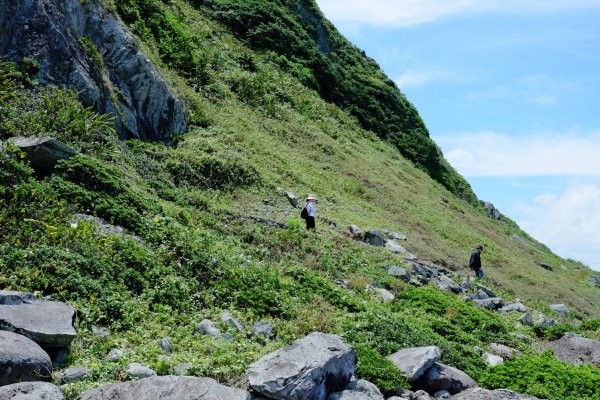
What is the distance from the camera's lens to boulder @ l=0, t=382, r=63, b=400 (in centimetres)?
691

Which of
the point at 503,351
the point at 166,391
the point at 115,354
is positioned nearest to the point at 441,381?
the point at 503,351

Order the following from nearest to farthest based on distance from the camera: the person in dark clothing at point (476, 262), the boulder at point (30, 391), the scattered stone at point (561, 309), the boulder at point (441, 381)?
the boulder at point (30, 391) < the boulder at point (441, 381) < the scattered stone at point (561, 309) < the person in dark clothing at point (476, 262)

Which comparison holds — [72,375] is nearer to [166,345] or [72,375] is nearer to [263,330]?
[166,345]

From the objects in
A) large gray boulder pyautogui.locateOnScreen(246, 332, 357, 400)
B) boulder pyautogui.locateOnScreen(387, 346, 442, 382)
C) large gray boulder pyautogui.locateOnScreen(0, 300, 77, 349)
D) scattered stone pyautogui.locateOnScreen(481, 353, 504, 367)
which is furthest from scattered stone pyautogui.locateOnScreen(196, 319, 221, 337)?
scattered stone pyautogui.locateOnScreen(481, 353, 504, 367)

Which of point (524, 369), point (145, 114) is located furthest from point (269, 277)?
point (145, 114)

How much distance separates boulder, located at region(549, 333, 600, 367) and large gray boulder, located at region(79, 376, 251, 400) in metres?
10.1

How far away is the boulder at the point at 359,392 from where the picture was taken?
8906mm

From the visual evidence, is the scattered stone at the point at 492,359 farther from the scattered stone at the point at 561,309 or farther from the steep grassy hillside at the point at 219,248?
the scattered stone at the point at 561,309

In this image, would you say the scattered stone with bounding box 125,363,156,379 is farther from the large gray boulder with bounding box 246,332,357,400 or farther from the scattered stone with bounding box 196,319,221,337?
the scattered stone with bounding box 196,319,221,337

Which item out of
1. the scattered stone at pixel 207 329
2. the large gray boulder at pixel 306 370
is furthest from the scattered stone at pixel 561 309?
the scattered stone at pixel 207 329

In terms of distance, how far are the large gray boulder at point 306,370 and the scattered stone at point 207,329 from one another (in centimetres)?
178

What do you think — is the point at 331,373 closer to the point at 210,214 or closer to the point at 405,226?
the point at 210,214

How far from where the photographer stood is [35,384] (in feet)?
23.6

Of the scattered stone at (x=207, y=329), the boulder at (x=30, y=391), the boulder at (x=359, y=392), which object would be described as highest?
the boulder at (x=359, y=392)
